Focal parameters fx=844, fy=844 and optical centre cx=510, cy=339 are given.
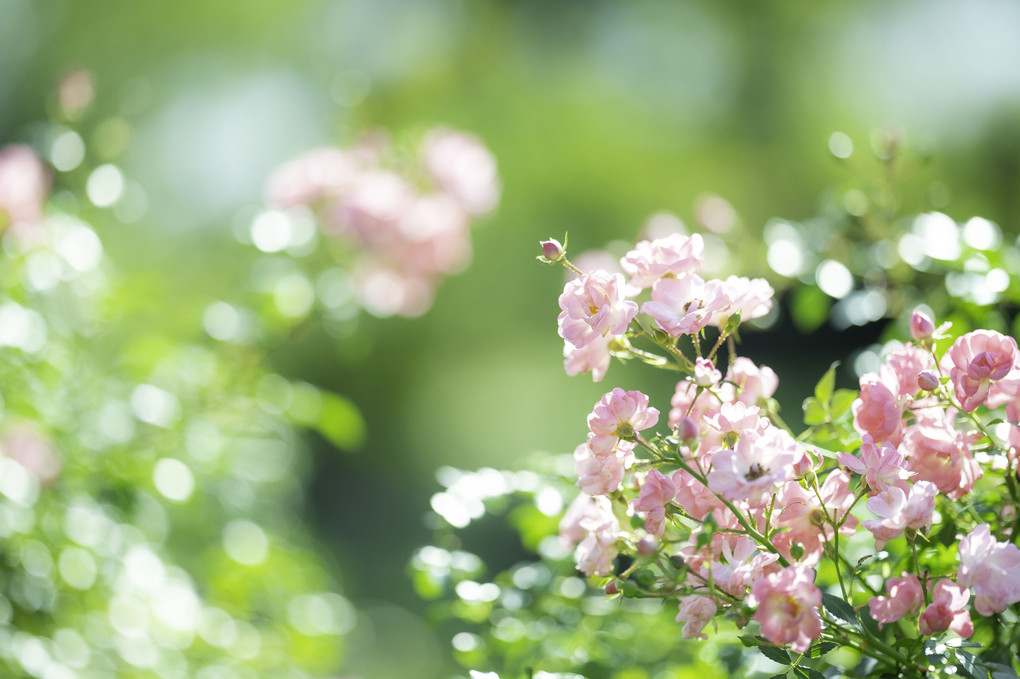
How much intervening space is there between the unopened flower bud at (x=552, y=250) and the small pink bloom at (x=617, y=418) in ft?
0.36

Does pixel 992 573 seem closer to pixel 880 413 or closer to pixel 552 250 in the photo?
pixel 880 413

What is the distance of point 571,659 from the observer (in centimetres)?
75

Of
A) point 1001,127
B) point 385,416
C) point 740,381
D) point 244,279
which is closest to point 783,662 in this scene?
point 740,381

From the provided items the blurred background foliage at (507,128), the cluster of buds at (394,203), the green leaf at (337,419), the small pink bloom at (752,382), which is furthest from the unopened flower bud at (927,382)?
the blurred background foliage at (507,128)

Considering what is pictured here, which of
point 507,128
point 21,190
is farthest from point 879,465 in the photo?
point 507,128

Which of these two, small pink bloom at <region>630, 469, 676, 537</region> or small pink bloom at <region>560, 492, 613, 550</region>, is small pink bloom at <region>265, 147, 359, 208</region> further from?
small pink bloom at <region>630, 469, 676, 537</region>

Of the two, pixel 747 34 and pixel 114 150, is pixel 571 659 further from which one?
pixel 747 34

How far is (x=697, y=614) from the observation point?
1.68 ft

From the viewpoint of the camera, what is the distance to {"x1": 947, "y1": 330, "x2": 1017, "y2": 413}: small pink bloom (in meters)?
0.52

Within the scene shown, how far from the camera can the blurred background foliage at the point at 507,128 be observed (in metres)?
5.65

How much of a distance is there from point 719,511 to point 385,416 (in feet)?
22.5

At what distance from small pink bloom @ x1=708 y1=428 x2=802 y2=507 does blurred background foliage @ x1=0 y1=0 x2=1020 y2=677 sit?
4.61 m

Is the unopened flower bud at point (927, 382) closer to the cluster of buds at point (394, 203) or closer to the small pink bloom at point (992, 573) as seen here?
the small pink bloom at point (992, 573)

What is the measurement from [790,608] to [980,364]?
199 millimetres
